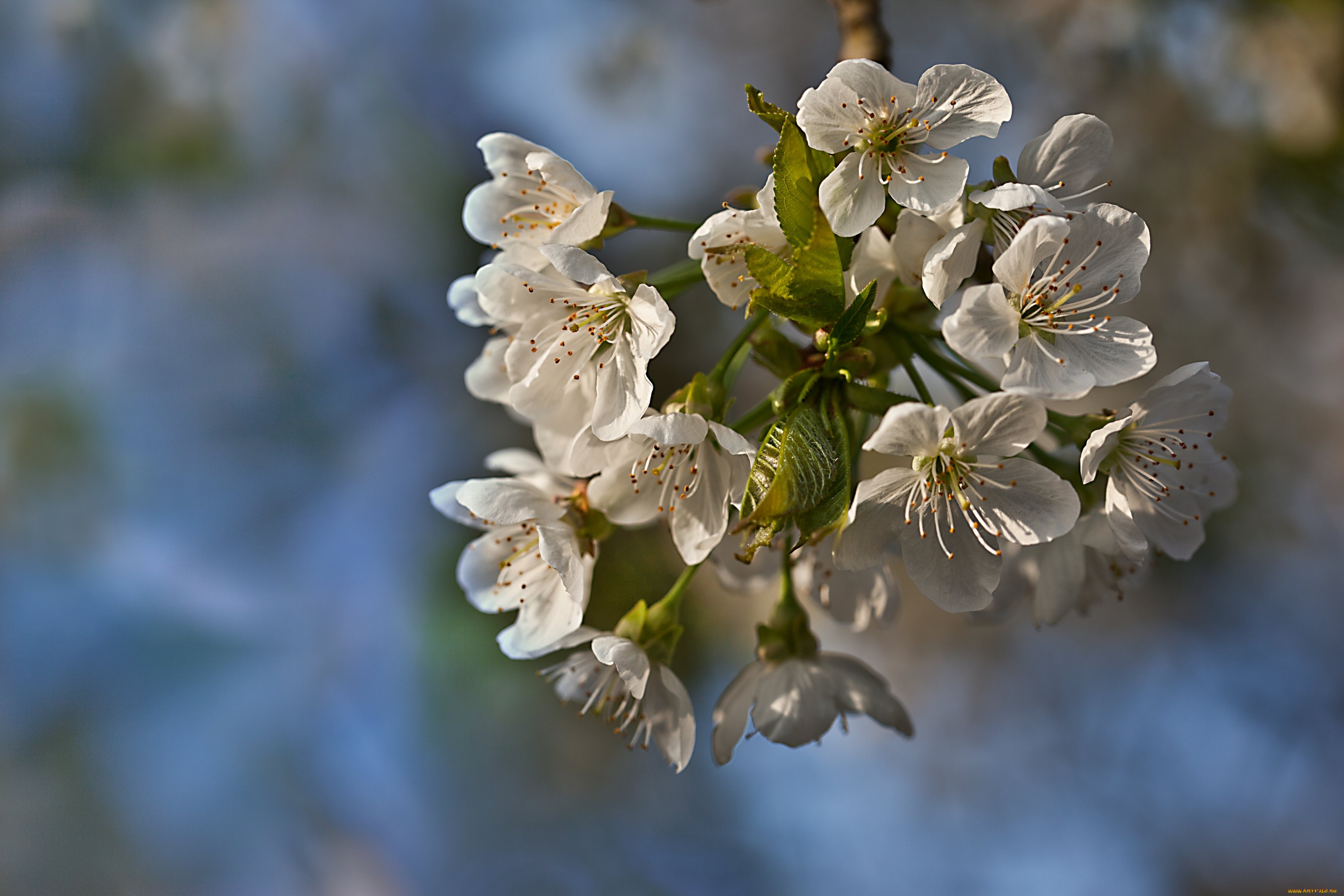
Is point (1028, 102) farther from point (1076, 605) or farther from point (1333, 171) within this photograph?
point (1076, 605)

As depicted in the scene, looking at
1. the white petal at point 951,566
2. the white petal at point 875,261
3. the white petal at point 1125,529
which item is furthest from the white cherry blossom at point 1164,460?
the white petal at point 875,261

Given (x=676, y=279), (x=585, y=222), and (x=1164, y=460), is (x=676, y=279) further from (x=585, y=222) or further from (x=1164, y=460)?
(x=1164, y=460)

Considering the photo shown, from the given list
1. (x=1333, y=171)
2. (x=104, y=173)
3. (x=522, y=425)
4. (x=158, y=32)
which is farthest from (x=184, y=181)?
(x=1333, y=171)

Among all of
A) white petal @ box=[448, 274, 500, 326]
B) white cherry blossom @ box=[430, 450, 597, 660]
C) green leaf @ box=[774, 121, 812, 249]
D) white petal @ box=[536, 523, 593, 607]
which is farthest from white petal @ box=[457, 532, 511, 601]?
green leaf @ box=[774, 121, 812, 249]

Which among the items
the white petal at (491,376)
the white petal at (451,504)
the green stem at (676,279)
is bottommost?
the white petal at (451,504)

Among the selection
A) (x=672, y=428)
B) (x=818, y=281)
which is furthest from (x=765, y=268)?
(x=672, y=428)

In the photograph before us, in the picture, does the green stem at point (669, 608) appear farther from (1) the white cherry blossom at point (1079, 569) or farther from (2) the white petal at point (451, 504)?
(1) the white cherry blossom at point (1079, 569)
